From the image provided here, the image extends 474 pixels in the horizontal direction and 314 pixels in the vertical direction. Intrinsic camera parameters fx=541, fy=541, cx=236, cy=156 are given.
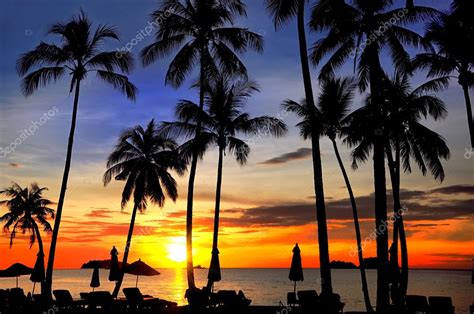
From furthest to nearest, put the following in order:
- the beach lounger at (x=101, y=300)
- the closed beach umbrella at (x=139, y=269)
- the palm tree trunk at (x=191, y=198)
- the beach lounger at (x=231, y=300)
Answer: the closed beach umbrella at (x=139, y=269) < the palm tree trunk at (x=191, y=198) < the beach lounger at (x=101, y=300) < the beach lounger at (x=231, y=300)

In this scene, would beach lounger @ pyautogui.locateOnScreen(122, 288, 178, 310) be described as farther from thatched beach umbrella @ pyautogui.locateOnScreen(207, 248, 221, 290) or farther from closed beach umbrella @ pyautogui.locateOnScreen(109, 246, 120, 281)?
closed beach umbrella @ pyautogui.locateOnScreen(109, 246, 120, 281)

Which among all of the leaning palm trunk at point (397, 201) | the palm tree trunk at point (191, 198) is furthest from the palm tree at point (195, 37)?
the leaning palm trunk at point (397, 201)

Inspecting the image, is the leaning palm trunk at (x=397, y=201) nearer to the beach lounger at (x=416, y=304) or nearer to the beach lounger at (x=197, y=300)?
the beach lounger at (x=416, y=304)

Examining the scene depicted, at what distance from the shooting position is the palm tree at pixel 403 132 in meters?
29.6

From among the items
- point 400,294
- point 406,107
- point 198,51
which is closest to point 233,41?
point 198,51

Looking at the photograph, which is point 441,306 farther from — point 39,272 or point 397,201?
point 39,272

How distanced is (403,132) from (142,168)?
54.4ft

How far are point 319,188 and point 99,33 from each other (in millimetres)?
14034

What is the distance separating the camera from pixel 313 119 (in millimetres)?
19438

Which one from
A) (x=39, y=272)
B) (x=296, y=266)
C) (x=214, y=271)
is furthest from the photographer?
(x=39, y=272)

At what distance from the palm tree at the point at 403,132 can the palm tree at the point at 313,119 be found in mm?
10697

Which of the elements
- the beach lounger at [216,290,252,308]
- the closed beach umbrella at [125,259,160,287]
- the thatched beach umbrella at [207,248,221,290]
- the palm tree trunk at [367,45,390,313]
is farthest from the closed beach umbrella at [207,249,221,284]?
the palm tree trunk at [367,45,390,313]

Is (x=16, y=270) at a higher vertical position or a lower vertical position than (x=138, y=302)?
higher

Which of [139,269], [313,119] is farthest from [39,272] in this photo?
[313,119]
